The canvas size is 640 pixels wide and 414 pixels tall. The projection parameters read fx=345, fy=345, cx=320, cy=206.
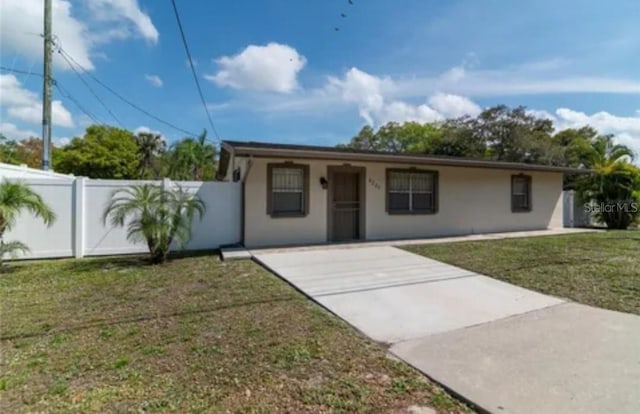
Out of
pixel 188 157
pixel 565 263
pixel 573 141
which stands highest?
pixel 573 141

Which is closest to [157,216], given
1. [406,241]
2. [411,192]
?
[406,241]

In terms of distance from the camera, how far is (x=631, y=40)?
27.5 ft

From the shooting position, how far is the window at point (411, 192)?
11.2 m

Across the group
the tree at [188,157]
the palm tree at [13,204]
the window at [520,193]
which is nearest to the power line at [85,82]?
the tree at [188,157]

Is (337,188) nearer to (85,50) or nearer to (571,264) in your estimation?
(571,264)

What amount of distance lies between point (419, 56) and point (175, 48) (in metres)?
7.81

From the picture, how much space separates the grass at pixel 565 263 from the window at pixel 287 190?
3.35 meters

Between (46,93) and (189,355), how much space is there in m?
11.1

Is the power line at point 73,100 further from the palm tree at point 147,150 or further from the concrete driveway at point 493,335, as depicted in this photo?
the palm tree at point 147,150

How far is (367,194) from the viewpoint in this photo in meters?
10.7

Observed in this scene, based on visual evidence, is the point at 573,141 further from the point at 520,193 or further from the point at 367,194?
the point at 367,194

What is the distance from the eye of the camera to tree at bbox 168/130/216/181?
81.3 ft

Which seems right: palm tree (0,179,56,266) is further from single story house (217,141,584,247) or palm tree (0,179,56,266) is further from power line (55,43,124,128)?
power line (55,43,124,128)

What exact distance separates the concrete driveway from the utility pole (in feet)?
28.6
